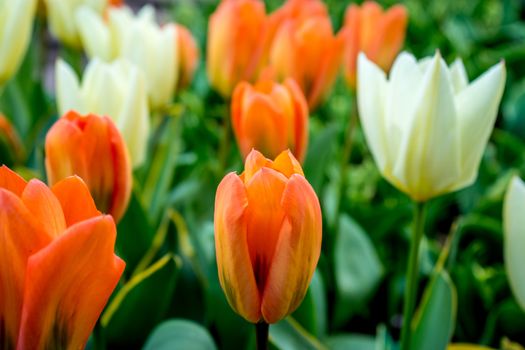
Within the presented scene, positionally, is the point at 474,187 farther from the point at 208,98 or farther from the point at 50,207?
the point at 50,207

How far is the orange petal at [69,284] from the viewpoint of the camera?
45 cm

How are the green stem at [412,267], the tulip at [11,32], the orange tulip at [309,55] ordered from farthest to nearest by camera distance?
1. the orange tulip at [309,55]
2. the tulip at [11,32]
3. the green stem at [412,267]

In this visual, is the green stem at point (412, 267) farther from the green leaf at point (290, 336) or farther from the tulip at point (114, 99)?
the tulip at point (114, 99)

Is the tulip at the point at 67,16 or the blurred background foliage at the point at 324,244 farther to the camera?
the tulip at the point at 67,16

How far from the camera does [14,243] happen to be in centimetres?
46

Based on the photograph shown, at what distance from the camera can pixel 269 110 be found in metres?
0.82

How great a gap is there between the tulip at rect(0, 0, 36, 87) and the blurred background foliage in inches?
5.6

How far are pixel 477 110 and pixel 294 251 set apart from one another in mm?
298

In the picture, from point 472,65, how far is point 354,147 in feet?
1.25

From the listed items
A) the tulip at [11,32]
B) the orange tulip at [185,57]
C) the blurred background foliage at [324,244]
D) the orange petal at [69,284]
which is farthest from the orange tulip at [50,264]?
the orange tulip at [185,57]

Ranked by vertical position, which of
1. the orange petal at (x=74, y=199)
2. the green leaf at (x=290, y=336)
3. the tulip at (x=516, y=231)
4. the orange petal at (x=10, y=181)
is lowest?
the green leaf at (x=290, y=336)

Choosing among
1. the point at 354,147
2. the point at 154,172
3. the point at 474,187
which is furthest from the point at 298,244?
the point at 354,147

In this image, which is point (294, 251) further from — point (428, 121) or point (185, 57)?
point (185, 57)

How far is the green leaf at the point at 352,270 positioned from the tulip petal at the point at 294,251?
55cm
